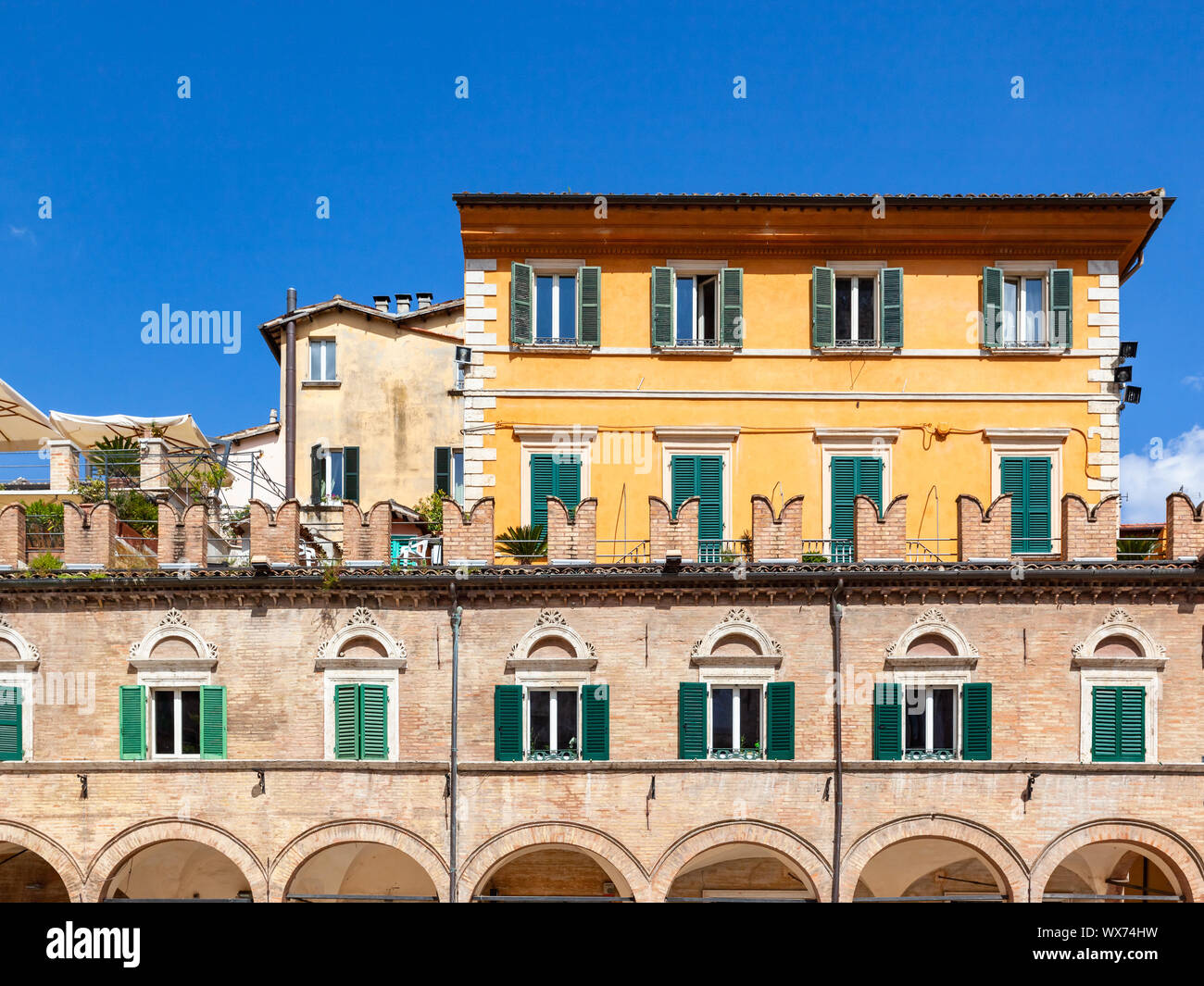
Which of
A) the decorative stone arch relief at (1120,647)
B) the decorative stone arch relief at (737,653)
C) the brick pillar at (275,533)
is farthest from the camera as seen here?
the brick pillar at (275,533)

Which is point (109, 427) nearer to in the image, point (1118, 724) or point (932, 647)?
point (932, 647)

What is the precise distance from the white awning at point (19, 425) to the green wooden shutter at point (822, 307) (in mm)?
18684

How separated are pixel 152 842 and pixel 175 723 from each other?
2141mm

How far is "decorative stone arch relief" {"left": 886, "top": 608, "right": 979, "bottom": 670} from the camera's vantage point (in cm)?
1941

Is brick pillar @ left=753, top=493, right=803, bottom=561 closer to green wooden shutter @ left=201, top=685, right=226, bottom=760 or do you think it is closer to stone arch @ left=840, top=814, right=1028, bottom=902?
stone arch @ left=840, top=814, right=1028, bottom=902

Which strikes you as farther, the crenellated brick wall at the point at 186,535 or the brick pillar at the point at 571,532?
the crenellated brick wall at the point at 186,535

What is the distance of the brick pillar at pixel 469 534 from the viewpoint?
1997 cm

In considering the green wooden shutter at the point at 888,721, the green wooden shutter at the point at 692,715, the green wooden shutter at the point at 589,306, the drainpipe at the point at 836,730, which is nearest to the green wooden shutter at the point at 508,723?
the green wooden shutter at the point at 692,715

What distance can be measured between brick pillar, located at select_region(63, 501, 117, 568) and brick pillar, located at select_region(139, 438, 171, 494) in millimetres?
3023

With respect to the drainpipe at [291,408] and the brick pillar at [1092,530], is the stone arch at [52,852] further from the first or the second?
the brick pillar at [1092,530]
